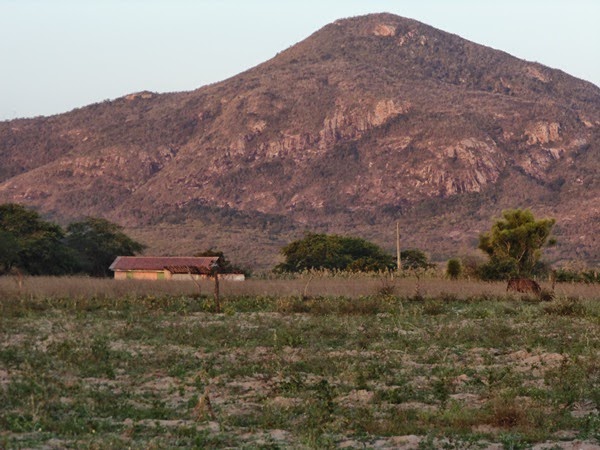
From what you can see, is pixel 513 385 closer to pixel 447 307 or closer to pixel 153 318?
pixel 153 318

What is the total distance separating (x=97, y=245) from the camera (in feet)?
193

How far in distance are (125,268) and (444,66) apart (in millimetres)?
140613

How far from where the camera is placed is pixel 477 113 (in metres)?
152

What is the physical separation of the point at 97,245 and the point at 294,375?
45.9m

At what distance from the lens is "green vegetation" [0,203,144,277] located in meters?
46.6

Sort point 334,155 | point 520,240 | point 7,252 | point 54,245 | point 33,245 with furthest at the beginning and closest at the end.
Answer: point 334,155 → point 520,240 → point 54,245 → point 33,245 → point 7,252

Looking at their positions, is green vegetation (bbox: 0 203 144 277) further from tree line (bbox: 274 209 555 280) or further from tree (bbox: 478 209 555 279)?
tree (bbox: 478 209 555 279)

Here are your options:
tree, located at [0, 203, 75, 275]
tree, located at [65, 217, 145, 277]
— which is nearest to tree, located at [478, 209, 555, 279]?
tree, located at [0, 203, 75, 275]

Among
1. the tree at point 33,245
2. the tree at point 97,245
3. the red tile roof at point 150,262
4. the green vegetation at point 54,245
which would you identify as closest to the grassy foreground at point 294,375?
the tree at point 33,245

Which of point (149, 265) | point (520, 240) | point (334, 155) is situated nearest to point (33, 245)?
point (149, 265)

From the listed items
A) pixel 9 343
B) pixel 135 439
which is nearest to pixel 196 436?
pixel 135 439

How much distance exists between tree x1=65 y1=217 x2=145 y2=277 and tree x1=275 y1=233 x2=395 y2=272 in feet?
33.3

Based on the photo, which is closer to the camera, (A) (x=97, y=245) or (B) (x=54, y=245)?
(B) (x=54, y=245)

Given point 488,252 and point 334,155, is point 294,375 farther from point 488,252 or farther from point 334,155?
point 334,155
